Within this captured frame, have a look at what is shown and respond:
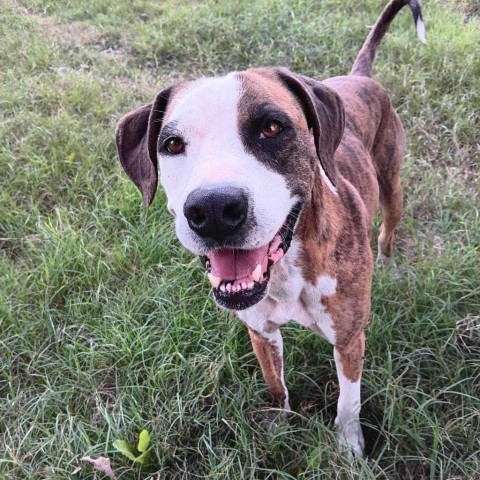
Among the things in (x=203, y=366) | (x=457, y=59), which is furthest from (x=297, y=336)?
(x=457, y=59)

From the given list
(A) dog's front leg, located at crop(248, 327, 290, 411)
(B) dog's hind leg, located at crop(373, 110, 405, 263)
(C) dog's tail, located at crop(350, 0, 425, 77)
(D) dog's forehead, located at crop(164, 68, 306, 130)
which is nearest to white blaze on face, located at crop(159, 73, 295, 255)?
(D) dog's forehead, located at crop(164, 68, 306, 130)

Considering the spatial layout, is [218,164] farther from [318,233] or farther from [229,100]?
[318,233]

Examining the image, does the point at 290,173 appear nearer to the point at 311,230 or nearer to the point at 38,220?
the point at 311,230

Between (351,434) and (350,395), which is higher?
(350,395)

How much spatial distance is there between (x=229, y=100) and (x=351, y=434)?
163 centimetres

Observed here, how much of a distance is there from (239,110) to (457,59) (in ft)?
12.1

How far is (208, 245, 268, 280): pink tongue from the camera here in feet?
6.25

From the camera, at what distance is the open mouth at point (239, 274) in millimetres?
1890

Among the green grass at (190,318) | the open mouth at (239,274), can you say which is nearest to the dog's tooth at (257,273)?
the open mouth at (239,274)

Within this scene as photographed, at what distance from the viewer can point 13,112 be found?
489cm

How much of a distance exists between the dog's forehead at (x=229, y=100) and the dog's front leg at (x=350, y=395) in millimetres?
1031

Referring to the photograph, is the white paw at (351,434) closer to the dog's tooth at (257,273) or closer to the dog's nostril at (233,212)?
the dog's tooth at (257,273)

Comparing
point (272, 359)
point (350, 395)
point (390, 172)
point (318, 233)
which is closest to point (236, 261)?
point (318, 233)

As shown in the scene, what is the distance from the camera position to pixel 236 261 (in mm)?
1911
